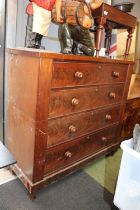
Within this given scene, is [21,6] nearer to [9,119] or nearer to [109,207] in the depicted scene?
[9,119]

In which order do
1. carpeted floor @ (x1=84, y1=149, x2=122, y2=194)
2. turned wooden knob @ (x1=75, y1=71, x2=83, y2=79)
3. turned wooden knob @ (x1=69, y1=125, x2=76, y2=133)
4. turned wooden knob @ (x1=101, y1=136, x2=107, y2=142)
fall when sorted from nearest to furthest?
1. turned wooden knob @ (x1=75, y1=71, x2=83, y2=79)
2. turned wooden knob @ (x1=69, y1=125, x2=76, y2=133)
3. carpeted floor @ (x1=84, y1=149, x2=122, y2=194)
4. turned wooden knob @ (x1=101, y1=136, x2=107, y2=142)

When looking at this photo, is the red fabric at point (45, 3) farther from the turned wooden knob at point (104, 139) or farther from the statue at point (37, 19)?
the turned wooden knob at point (104, 139)

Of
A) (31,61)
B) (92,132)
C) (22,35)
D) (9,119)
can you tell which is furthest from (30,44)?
(92,132)

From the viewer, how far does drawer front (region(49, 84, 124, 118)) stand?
1247 mm

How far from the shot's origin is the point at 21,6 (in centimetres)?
151

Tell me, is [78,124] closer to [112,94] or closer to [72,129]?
[72,129]

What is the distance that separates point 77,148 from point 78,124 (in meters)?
0.22

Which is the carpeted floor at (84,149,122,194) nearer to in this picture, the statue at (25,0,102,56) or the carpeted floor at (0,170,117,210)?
the carpeted floor at (0,170,117,210)

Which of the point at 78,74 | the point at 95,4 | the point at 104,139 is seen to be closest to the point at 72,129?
the point at 78,74

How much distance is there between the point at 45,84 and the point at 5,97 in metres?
0.69

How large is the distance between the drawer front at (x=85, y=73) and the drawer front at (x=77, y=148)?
473 millimetres

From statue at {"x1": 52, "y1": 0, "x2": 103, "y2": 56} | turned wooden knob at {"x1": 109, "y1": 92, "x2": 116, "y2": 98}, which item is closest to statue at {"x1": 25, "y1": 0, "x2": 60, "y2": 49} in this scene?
statue at {"x1": 52, "y1": 0, "x2": 103, "y2": 56}

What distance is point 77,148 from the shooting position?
1556mm

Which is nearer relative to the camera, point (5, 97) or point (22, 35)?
point (22, 35)
